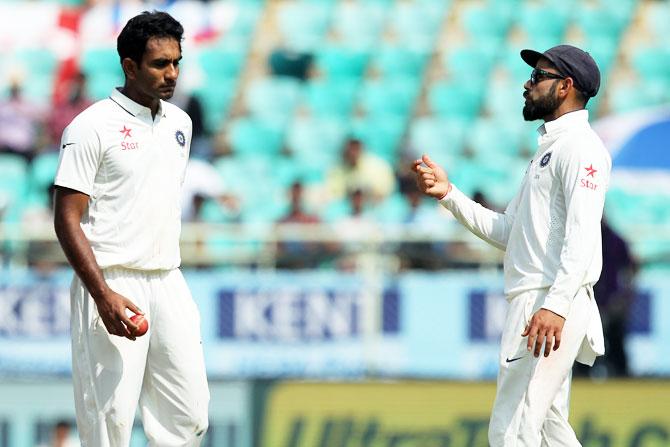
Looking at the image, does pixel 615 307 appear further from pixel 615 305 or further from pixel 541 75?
pixel 541 75

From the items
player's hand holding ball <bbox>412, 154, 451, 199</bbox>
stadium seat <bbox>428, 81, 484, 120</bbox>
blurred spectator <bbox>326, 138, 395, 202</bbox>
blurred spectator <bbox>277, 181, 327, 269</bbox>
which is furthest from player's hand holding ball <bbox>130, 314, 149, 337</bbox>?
stadium seat <bbox>428, 81, 484, 120</bbox>

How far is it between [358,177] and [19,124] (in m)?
3.33

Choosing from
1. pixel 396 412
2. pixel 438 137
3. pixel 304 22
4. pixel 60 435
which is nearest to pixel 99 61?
pixel 304 22

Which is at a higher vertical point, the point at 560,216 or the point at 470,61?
the point at 470,61

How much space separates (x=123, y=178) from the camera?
5.26m

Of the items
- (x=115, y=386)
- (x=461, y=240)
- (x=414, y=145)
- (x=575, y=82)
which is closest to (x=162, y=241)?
(x=115, y=386)

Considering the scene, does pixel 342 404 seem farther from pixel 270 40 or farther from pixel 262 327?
pixel 270 40

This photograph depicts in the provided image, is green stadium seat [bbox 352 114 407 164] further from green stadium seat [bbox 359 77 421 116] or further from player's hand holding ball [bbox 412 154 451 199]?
player's hand holding ball [bbox 412 154 451 199]

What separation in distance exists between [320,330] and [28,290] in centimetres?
205

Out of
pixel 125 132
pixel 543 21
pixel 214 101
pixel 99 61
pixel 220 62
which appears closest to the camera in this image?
pixel 125 132

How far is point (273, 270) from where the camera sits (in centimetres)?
1042

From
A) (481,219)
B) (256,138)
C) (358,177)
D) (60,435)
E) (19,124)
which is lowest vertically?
(60,435)

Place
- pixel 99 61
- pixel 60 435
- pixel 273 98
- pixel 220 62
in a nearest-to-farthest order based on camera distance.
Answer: pixel 60 435
pixel 273 98
pixel 99 61
pixel 220 62

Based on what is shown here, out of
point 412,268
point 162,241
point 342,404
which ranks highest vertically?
point 162,241
